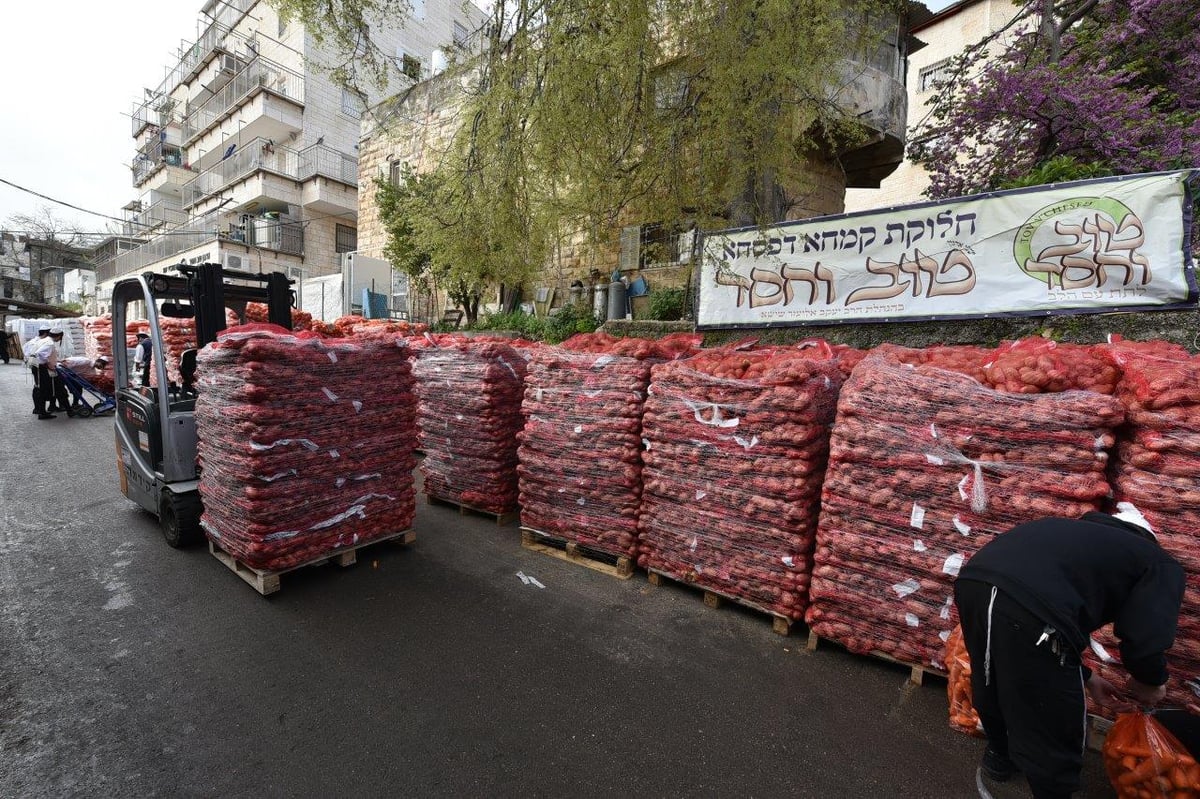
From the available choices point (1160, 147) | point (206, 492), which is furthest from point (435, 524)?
point (1160, 147)

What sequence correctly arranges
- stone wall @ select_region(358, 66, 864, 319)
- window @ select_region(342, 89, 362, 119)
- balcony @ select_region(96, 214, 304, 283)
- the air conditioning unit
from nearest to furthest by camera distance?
stone wall @ select_region(358, 66, 864, 319) < balcony @ select_region(96, 214, 304, 283) < window @ select_region(342, 89, 362, 119) < the air conditioning unit

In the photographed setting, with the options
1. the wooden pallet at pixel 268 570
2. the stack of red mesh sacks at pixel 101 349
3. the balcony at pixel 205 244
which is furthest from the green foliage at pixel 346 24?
the balcony at pixel 205 244

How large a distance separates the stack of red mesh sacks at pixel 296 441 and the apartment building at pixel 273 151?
25.1 meters

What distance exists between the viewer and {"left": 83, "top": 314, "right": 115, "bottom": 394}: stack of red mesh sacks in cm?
1256

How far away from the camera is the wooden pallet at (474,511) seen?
5570 millimetres

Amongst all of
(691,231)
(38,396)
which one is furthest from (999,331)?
(38,396)

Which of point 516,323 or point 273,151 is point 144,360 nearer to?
point 516,323

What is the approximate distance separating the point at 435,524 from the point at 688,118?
513 cm

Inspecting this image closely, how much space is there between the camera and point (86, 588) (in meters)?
4.01

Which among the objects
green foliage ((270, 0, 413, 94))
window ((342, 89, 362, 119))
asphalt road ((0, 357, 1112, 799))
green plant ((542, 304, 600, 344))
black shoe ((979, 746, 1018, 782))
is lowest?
asphalt road ((0, 357, 1112, 799))

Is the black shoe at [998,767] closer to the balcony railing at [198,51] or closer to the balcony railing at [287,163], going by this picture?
the balcony railing at [287,163]

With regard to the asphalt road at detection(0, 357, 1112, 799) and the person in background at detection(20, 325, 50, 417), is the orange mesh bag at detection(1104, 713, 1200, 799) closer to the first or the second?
the asphalt road at detection(0, 357, 1112, 799)

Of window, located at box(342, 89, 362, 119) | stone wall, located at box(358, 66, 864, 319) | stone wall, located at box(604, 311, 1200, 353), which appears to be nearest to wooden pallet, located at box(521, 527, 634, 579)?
stone wall, located at box(358, 66, 864, 319)

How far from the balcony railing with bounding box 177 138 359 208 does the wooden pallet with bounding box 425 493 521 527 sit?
26.6 m
